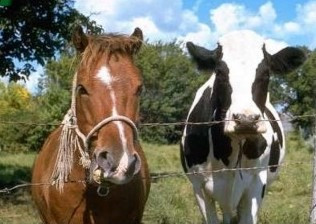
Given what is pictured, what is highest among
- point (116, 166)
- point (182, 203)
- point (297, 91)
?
point (297, 91)

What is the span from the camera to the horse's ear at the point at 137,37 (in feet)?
13.5

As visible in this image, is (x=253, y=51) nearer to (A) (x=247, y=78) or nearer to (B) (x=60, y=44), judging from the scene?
(A) (x=247, y=78)

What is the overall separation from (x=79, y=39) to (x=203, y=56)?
90.7 inches

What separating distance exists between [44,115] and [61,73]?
966 cm

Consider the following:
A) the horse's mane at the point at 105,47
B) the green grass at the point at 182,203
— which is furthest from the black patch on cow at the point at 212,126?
the horse's mane at the point at 105,47

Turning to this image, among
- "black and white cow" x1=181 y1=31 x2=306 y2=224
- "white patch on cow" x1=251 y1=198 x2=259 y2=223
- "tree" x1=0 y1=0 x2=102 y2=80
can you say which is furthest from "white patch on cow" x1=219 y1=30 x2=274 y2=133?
"tree" x1=0 y1=0 x2=102 y2=80

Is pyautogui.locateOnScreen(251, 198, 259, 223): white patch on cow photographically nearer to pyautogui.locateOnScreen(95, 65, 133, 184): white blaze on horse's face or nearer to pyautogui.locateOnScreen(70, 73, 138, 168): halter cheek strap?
pyautogui.locateOnScreen(70, 73, 138, 168): halter cheek strap

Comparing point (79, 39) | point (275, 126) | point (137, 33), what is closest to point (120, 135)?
point (79, 39)

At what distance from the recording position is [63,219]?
429 cm

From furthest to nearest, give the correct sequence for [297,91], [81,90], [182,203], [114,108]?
1. [297,91]
2. [182,203]
3. [81,90]
4. [114,108]

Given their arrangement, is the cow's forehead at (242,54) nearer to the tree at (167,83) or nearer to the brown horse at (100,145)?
the brown horse at (100,145)

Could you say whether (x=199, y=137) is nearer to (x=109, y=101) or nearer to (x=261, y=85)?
(x=261, y=85)

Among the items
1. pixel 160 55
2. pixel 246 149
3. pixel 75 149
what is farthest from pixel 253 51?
pixel 160 55

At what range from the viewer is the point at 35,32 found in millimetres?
11469
